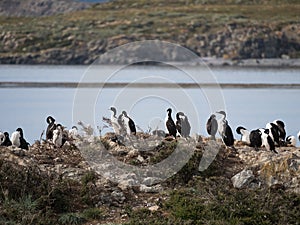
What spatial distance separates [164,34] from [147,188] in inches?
3296

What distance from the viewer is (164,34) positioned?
96.2m

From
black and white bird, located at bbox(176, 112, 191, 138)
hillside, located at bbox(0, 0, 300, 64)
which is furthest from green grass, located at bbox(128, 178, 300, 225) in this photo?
hillside, located at bbox(0, 0, 300, 64)

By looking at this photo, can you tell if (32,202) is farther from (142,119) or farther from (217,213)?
(142,119)

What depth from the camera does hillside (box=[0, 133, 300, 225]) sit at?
38.6 ft

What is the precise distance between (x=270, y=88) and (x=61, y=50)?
42.9 metres

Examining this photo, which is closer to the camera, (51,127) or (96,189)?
(96,189)

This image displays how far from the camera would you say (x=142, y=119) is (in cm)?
2548

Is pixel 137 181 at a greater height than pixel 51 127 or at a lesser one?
lesser

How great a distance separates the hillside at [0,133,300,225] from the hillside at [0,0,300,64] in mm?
69290

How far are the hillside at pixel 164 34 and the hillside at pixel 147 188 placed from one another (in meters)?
69.3

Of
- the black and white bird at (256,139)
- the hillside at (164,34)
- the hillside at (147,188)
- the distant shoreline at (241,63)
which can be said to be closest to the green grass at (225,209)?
the hillside at (147,188)

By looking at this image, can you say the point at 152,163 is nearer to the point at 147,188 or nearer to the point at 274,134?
the point at 147,188

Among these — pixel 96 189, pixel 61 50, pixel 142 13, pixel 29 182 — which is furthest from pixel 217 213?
pixel 142 13

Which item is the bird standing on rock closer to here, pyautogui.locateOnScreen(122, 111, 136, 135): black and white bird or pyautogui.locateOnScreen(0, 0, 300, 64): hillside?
pyautogui.locateOnScreen(122, 111, 136, 135): black and white bird
